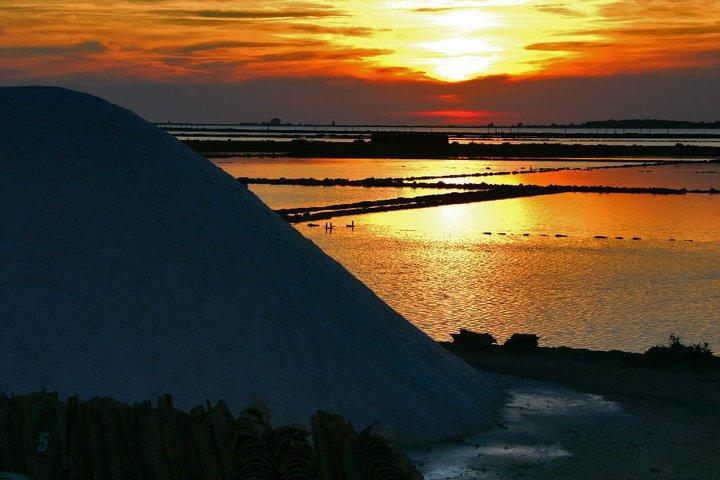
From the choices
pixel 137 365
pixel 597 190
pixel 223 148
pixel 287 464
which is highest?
pixel 223 148

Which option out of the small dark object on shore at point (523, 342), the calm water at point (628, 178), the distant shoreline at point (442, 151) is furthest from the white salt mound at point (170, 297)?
the distant shoreline at point (442, 151)

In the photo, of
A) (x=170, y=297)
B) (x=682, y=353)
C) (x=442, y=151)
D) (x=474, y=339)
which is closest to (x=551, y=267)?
(x=474, y=339)

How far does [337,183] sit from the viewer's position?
42.6 meters

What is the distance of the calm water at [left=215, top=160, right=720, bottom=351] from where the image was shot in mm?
16438

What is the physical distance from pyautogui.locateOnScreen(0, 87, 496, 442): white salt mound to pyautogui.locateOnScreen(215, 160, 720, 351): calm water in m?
6.58

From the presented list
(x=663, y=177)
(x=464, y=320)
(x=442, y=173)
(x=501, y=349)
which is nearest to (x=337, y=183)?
(x=442, y=173)

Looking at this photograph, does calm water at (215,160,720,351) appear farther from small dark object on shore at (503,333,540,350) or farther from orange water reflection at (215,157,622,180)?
orange water reflection at (215,157,622,180)

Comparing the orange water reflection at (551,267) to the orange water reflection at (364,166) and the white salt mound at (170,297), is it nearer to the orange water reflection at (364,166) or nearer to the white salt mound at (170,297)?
the white salt mound at (170,297)

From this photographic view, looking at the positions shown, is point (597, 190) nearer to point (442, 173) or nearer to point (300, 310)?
point (442, 173)

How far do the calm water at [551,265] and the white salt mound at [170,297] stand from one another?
6.58m

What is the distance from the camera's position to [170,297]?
7492 mm

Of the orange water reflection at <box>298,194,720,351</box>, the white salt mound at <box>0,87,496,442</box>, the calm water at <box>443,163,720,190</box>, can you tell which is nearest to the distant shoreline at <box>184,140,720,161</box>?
the calm water at <box>443,163,720,190</box>

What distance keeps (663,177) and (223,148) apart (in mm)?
35568

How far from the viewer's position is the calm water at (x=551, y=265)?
647 inches
